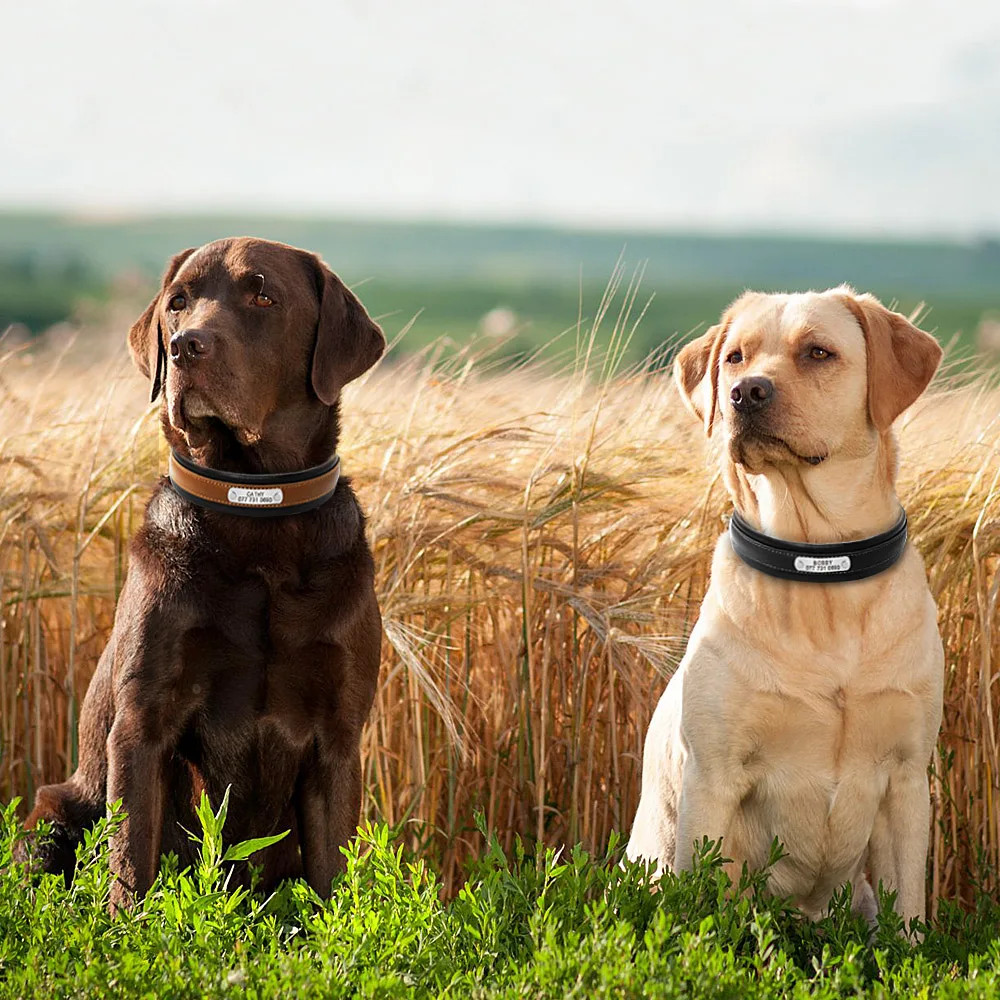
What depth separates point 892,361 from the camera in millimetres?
3164

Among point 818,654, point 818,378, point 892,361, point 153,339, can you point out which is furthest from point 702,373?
point 153,339

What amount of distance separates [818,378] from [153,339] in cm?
175

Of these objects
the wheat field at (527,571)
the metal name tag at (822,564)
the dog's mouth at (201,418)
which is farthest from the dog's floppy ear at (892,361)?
the dog's mouth at (201,418)

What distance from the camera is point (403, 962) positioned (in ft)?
8.43

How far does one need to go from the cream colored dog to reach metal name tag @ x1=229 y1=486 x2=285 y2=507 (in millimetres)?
1111

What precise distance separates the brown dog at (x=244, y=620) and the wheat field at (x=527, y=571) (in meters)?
0.58

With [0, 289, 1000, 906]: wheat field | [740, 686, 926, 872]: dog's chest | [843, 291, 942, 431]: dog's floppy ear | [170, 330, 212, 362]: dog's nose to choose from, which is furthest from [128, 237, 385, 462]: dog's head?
[740, 686, 926, 872]: dog's chest

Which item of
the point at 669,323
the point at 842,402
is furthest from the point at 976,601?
the point at 669,323

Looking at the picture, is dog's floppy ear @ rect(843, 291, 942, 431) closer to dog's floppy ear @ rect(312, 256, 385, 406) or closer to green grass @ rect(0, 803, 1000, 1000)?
green grass @ rect(0, 803, 1000, 1000)

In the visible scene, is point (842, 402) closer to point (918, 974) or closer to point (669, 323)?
point (918, 974)

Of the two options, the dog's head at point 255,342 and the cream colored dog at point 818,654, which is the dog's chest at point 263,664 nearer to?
the dog's head at point 255,342

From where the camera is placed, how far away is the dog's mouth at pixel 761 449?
3.10 meters

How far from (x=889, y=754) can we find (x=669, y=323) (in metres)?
58.1

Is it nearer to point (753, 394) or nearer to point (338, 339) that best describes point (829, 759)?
point (753, 394)
